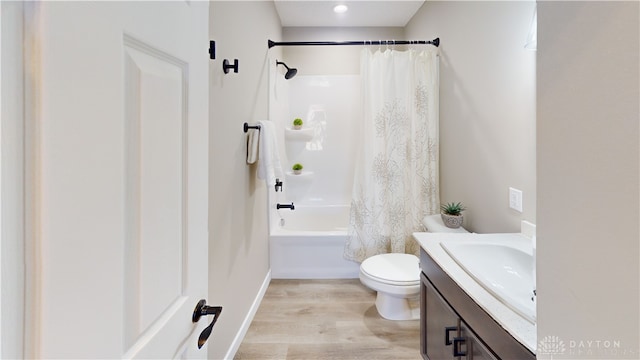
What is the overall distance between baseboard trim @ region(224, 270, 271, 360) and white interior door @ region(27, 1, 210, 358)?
1.22 m

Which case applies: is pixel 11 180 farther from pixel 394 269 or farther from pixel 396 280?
pixel 394 269

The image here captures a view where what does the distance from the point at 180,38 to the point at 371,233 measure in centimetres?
223

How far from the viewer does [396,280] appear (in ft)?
6.45

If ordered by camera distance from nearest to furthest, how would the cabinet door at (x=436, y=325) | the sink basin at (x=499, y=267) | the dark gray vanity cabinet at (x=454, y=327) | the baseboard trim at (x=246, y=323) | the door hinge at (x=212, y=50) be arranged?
the dark gray vanity cabinet at (x=454, y=327) → the sink basin at (x=499, y=267) → the cabinet door at (x=436, y=325) → the door hinge at (x=212, y=50) → the baseboard trim at (x=246, y=323)

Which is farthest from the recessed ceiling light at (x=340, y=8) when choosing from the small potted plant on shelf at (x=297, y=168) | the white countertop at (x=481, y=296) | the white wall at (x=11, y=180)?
the white wall at (x=11, y=180)

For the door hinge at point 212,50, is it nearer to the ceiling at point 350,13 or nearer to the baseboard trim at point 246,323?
the baseboard trim at point 246,323

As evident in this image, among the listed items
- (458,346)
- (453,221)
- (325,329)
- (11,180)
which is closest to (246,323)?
(325,329)

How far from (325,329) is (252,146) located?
1334 millimetres

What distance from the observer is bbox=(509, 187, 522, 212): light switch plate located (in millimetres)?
1586

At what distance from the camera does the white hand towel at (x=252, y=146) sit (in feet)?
6.47

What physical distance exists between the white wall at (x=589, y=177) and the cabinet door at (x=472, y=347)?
405 millimetres

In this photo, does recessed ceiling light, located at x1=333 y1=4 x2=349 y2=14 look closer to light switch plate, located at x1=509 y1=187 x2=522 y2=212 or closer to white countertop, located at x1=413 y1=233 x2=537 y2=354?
light switch plate, located at x1=509 y1=187 x2=522 y2=212

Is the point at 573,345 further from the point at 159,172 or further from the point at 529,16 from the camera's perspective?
the point at 529,16

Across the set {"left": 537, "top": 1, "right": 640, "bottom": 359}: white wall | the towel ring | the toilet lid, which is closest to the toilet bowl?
the toilet lid
